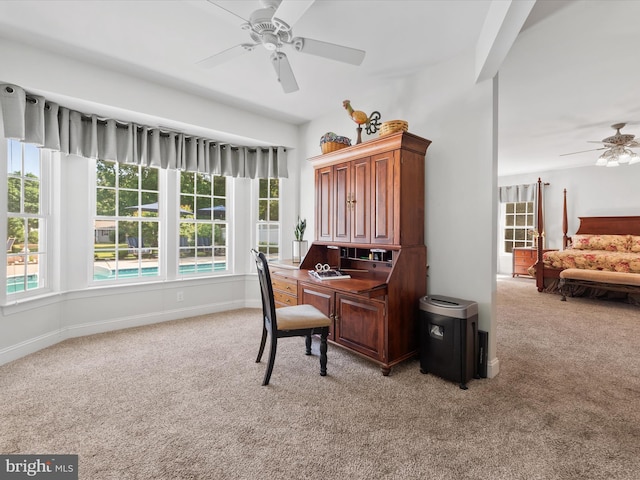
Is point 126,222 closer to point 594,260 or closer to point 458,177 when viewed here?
point 458,177

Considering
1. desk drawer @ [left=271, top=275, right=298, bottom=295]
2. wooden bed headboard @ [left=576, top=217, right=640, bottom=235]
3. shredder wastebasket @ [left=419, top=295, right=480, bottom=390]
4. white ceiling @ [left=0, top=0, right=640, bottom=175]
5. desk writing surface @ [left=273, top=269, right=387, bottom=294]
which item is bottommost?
shredder wastebasket @ [left=419, top=295, right=480, bottom=390]

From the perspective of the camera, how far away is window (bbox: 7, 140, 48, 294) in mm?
2904

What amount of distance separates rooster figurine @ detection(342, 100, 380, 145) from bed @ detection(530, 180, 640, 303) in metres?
4.04

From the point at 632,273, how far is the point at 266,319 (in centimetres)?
572

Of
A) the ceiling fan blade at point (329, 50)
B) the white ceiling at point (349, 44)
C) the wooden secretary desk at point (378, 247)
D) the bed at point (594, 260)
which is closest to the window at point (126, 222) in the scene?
the white ceiling at point (349, 44)

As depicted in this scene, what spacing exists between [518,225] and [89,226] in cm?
882

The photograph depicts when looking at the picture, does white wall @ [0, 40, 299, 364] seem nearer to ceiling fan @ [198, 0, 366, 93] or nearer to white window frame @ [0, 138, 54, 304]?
white window frame @ [0, 138, 54, 304]

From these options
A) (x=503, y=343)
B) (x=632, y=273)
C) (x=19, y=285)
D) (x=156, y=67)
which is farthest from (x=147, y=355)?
(x=632, y=273)

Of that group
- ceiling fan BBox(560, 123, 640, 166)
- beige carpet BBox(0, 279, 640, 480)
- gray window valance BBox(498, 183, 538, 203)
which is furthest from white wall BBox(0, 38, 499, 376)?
gray window valance BBox(498, 183, 538, 203)

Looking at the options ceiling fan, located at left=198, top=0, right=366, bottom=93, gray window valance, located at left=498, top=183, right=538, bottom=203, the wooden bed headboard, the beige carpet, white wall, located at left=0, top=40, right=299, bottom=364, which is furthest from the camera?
gray window valance, located at left=498, top=183, right=538, bottom=203

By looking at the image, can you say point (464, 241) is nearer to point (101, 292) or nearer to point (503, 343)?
point (503, 343)

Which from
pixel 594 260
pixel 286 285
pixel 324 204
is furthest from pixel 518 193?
pixel 286 285

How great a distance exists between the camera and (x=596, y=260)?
5.18 m

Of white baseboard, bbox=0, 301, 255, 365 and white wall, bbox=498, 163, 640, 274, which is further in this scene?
white wall, bbox=498, 163, 640, 274
